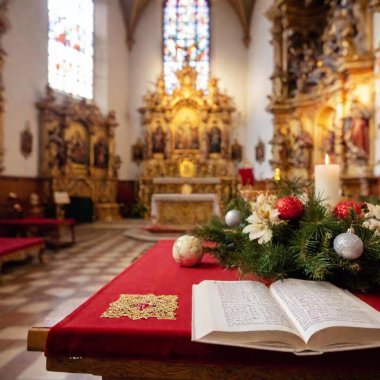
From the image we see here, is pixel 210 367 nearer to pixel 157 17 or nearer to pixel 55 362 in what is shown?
pixel 55 362

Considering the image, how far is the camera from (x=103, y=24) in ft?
48.6

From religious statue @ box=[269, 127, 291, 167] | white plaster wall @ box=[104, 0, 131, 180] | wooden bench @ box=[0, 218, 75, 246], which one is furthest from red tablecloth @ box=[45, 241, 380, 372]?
white plaster wall @ box=[104, 0, 131, 180]

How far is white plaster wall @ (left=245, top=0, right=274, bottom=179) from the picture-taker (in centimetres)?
1357

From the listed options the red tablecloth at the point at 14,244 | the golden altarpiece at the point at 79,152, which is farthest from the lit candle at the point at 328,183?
the golden altarpiece at the point at 79,152

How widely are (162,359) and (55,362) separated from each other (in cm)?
31

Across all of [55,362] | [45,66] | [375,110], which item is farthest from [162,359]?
[45,66]

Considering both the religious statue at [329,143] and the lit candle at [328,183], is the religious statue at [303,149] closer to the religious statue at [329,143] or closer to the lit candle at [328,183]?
the religious statue at [329,143]

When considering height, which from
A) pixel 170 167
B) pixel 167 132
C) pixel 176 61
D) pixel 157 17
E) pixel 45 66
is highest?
pixel 157 17

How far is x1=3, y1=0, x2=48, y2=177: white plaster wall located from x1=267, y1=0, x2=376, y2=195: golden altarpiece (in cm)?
707

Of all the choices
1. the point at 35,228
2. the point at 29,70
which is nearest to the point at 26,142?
the point at 29,70

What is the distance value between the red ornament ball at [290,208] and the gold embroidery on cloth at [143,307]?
529 millimetres

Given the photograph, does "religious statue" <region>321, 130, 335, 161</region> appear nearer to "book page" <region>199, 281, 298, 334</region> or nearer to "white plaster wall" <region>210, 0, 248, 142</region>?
"white plaster wall" <region>210, 0, 248, 142</region>

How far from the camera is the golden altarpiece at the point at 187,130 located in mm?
15438

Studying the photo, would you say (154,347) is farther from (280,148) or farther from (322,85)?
(280,148)
